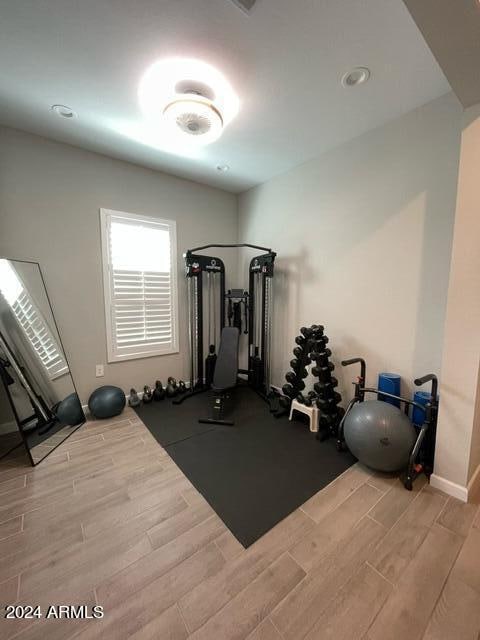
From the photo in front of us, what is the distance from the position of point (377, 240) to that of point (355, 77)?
3.99 ft

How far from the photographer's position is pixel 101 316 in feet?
9.45

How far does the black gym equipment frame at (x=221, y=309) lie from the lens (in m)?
3.34

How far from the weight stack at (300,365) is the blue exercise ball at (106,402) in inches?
72.0

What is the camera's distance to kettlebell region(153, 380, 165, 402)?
3.15 meters

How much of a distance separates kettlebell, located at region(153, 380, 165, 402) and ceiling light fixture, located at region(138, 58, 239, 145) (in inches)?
106

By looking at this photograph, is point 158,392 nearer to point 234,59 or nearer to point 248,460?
point 248,460

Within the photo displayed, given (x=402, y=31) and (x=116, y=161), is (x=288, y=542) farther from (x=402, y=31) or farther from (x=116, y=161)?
(x=116, y=161)

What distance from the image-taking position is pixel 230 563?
4.14 feet

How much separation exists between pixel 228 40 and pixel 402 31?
99 cm

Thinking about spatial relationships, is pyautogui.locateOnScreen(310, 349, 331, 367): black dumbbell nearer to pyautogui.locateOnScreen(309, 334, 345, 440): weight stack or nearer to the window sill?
pyautogui.locateOnScreen(309, 334, 345, 440): weight stack

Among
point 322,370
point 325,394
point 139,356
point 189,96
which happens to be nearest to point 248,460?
point 325,394

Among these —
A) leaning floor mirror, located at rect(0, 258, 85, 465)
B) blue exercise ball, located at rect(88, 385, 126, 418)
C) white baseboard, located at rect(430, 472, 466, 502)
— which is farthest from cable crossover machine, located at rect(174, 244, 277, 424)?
white baseboard, located at rect(430, 472, 466, 502)

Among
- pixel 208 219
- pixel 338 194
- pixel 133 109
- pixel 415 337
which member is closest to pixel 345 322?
pixel 415 337

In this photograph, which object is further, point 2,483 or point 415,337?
point 415,337
